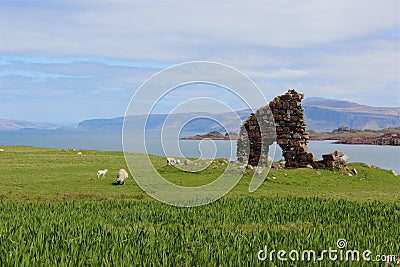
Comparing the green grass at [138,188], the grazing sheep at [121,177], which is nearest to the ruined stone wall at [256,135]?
the green grass at [138,188]

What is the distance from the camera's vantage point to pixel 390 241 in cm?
1113

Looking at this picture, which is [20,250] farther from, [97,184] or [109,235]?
[97,184]

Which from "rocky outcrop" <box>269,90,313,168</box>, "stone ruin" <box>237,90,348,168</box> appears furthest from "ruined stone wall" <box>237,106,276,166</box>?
"rocky outcrop" <box>269,90,313,168</box>

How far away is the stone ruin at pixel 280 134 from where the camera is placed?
36.1 meters

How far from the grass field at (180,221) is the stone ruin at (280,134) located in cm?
297

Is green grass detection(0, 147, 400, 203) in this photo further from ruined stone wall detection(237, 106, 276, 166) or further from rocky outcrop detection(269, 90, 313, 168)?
ruined stone wall detection(237, 106, 276, 166)

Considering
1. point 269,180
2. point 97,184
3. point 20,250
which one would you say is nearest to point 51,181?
point 97,184

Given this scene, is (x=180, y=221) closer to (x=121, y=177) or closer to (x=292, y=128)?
(x=121, y=177)

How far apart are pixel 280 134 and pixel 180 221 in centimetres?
2274

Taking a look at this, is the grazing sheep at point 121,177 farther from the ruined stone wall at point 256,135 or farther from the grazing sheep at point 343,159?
the grazing sheep at point 343,159

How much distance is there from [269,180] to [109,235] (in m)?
19.8

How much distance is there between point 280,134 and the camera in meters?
36.7

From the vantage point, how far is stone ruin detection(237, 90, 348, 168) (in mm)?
36062

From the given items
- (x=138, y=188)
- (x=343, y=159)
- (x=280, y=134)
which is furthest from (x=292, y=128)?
(x=138, y=188)
